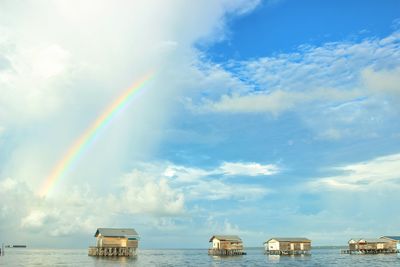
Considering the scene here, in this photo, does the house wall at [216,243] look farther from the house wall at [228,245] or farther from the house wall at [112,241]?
the house wall at [112,241]

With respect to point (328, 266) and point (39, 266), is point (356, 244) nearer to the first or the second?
point (328, 266)

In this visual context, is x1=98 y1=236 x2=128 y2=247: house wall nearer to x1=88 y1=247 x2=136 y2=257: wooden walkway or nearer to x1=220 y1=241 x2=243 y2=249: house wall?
x1=88 y1=247 x2=136 y2=257: wooden walkway

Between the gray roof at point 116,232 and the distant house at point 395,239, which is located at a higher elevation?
the gray roof at point 116,232

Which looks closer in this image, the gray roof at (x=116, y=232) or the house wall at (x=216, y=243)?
the gray roof at (x=116, y=232)

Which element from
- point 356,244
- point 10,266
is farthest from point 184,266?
Result: point 356,244

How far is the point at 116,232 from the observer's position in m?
95.9

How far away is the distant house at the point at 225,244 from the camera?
362ft

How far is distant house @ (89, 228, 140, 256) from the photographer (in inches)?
3701

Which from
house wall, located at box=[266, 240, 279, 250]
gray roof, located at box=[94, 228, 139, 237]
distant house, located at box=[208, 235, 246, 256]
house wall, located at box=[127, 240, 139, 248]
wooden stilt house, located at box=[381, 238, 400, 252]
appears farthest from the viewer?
wooden stilt house, located at box=[381, 238, 400, 252]

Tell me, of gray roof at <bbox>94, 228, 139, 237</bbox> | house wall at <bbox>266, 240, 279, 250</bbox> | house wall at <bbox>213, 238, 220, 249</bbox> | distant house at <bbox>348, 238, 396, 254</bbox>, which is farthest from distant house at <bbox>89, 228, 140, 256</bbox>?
distant house at <bbox>348, 238, 396, 254</bbox>

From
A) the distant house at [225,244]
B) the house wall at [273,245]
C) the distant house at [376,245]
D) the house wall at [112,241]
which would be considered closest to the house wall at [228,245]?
the distant house at [225,244]

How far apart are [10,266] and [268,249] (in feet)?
224

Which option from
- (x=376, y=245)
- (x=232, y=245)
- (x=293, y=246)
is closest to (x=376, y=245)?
(x=376, y=245)

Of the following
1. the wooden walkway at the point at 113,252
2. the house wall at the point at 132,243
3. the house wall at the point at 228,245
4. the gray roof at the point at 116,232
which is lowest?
the wooden walkway at the point at 113,252
